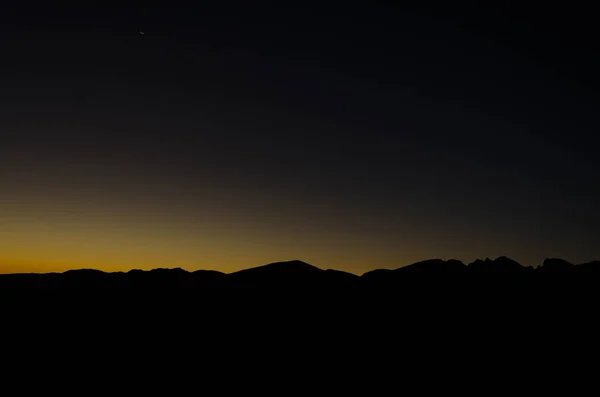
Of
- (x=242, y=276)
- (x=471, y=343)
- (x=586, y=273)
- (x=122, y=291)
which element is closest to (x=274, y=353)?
(x=471, y=343)

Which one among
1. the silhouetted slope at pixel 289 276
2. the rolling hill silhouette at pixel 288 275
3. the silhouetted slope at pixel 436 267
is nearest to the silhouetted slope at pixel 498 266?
the rolling hill silhouette at pixel 288 275

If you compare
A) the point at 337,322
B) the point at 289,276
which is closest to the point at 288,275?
the point at 289,276

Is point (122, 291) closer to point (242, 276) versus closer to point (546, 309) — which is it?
point (242, 276)

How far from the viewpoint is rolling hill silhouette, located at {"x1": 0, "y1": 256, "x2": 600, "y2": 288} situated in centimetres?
6353

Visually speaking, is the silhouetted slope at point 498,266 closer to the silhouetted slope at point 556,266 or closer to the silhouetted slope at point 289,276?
the silhouetted slope at point 556,266

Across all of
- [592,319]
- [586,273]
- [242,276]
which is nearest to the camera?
[592,319]

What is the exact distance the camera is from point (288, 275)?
249ft

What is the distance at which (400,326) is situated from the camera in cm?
5281

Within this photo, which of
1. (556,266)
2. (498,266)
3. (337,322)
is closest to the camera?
(337,322)

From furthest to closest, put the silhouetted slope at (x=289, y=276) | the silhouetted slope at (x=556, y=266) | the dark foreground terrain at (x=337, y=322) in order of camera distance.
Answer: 1. the silhouetted slope at (x=289, y=276)
2. the silhouetted slope at (x=556, y=266)
3. the dark foreground terrain at (x=337, y=322)

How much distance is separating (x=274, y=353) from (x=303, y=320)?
8.00 meters

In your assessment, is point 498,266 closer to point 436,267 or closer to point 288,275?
point 436,267

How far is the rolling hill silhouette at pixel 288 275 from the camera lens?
63.5 meters

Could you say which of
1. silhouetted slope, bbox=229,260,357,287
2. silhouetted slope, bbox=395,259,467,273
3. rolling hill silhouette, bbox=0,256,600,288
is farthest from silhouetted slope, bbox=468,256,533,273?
silhouetted slope, bbox=229,260,357,287
